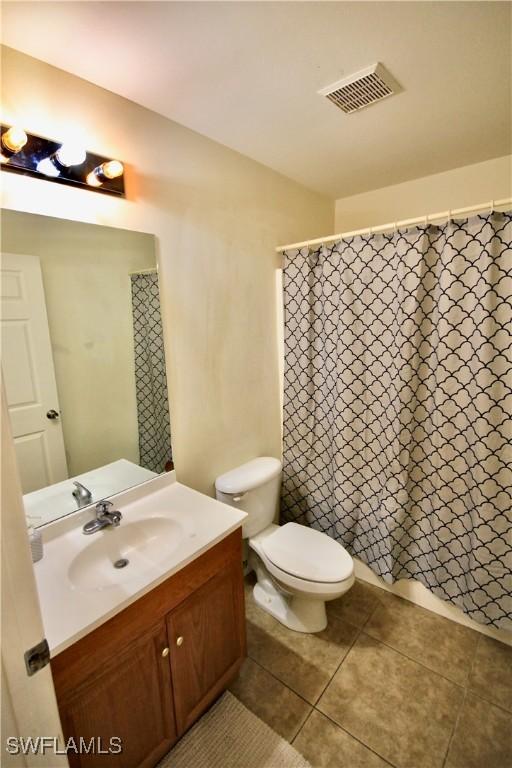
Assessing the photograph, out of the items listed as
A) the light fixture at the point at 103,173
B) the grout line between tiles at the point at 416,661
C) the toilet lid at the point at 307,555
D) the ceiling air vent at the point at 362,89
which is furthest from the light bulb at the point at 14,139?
the grout line between tiles at the point at 416,661

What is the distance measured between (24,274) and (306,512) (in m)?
1.95

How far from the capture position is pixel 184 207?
152 centimetres

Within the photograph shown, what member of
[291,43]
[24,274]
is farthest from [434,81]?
[24,274]

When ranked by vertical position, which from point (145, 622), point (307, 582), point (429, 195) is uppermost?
point (429, 195)

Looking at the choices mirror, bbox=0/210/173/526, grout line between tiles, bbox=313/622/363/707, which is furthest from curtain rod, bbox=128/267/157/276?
grout line between tiles, bbox=313/622/363/707

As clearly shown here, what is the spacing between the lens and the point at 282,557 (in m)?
1.65

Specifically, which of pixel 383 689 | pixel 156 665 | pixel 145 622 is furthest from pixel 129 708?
pixel 383 689

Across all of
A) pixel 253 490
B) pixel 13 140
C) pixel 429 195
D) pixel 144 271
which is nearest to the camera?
pixel 13 140

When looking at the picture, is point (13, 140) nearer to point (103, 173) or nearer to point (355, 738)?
point (103, 173)

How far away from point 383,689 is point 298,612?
0.45 meters

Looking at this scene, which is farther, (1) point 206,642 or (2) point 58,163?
(1) point 206,642

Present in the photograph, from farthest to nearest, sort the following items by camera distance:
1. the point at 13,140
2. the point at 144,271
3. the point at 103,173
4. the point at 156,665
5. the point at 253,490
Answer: the point at 253,490, the point at 144,271, the point at 103,173, the point at 156,665, the point at 13,140

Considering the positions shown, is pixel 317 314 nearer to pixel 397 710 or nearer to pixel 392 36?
pixel 392 36

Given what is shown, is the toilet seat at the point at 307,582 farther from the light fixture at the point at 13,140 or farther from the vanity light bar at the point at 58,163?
the light fixture at the point at 13,140
